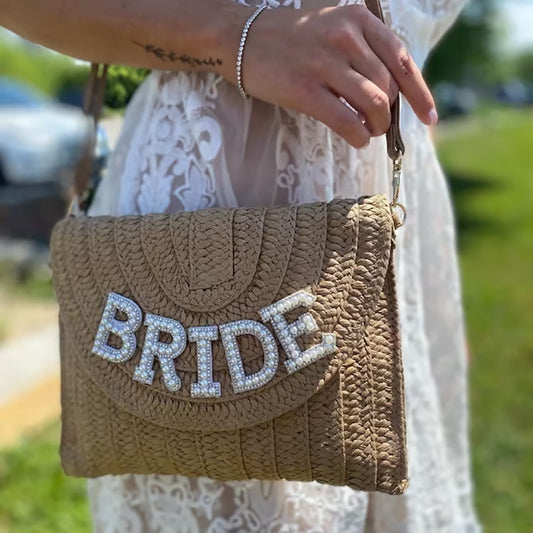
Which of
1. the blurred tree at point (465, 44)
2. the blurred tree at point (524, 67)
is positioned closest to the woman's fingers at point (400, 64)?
the blurred tree at point (465, 44)

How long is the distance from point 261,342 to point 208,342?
0.06m

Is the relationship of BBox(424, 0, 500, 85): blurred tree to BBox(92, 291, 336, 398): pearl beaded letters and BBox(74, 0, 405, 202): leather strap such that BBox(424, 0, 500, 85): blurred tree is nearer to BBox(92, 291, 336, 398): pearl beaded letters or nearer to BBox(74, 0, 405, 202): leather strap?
BBox(74, 0, 405, 202): leather strap

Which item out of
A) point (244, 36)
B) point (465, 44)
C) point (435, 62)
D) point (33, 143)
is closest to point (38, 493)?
point (244, 36)

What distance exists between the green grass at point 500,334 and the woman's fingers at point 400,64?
158 cm

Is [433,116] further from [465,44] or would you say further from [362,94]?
[465,44]

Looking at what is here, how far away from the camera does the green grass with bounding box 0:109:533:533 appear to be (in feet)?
6.61

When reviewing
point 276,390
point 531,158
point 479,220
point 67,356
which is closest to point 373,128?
point 276,390

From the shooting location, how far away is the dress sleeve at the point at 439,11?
88 centimetres

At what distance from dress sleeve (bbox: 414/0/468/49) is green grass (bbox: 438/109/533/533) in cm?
153

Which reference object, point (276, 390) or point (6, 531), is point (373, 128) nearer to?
point (276, 390)

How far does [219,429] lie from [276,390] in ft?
0.24

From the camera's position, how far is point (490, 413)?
2.62 metres

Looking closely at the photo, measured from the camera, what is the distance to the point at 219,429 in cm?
76

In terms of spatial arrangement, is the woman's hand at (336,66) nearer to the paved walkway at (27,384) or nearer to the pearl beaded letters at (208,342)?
the pearl beaded letters at (208,342)
